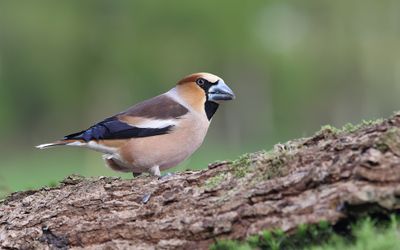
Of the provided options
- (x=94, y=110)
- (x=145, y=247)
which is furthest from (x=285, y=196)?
(x=94, y=110)

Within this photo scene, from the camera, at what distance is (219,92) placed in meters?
9.74

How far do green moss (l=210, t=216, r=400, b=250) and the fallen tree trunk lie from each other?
0.07m

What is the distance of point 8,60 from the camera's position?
59031mm

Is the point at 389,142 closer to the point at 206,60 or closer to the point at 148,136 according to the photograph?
the point at 148,136

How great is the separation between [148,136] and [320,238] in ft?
10.4

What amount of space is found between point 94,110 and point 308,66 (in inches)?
654

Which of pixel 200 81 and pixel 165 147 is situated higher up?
pixel 200 81

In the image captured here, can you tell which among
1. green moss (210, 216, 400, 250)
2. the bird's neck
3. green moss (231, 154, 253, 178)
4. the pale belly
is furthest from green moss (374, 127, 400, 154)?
the bird's neck

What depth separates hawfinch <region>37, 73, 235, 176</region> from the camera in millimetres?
9242

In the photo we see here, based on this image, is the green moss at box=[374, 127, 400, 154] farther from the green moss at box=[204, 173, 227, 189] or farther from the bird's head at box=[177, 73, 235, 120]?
the bird's head at box=[177, 73, 235, 120]

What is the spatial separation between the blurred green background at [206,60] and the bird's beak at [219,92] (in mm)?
41515

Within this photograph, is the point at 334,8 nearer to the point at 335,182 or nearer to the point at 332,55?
the point at 332,55

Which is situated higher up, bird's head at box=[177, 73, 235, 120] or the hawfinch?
bird's head at box=[177, 73, 235, 120]

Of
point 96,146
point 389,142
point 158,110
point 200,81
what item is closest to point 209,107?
point 200,81
